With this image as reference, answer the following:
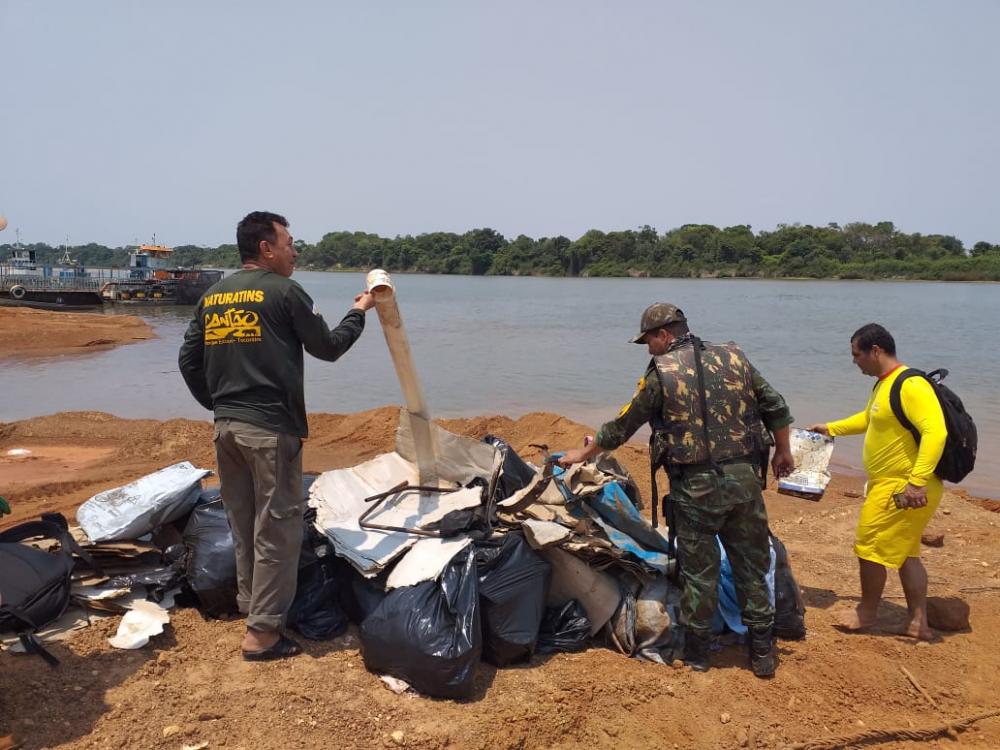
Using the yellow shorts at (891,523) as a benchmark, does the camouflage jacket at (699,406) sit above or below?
above

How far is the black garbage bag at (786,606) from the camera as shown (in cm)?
369

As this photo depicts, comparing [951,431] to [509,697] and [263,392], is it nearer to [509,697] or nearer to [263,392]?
[509,697]

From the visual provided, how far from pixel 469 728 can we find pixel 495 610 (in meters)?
0.51

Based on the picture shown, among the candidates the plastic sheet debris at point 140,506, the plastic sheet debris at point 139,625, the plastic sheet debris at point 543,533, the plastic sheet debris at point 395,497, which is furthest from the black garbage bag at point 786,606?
the plastic sheet debris at point 140,506

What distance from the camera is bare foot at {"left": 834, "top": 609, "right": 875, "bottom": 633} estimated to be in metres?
3.93

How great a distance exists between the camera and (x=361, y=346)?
76.3 ft

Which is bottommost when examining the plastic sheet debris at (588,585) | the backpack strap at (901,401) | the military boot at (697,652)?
the military boot at (697,652)

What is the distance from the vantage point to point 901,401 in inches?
145

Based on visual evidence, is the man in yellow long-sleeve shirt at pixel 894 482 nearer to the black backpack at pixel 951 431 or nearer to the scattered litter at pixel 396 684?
the black backpack at pixel 951 431

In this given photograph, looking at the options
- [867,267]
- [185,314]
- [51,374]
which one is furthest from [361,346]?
[867,267]

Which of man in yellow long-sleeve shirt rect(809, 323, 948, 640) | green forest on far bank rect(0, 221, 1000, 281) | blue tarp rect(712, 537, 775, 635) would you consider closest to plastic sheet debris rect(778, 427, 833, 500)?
man in yellow long-sleeve shirt rect(809, 323, 948, 640)

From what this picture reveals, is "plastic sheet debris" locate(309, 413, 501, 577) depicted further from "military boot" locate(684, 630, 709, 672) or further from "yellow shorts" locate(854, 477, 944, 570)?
"yellow shorts" locate(854, 477, 944, 570)

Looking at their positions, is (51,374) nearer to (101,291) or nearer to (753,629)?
(753,629)

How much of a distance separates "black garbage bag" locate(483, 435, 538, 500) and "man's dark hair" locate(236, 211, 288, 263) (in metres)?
1.64
